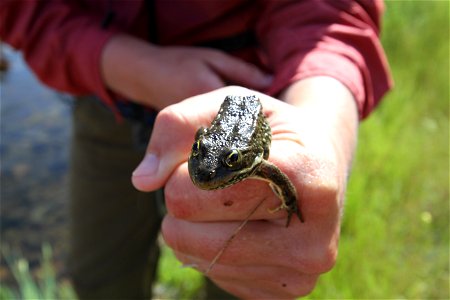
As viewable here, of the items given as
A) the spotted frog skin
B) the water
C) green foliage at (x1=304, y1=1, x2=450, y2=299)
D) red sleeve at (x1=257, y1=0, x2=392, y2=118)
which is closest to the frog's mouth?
the spotted frog skin

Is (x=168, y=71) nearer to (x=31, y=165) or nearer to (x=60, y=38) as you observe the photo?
(x=60, y=38)

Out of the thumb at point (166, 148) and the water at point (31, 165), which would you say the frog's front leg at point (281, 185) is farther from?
the water at point (31, 165)

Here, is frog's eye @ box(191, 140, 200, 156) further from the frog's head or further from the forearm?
the forearm

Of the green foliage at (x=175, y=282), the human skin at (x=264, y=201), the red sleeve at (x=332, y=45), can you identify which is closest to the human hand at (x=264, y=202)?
the human skin at (x=264, y=201)

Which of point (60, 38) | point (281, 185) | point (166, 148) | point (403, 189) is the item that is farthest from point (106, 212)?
point (403, 189)

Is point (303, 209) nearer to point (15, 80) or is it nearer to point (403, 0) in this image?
point (403, 0)

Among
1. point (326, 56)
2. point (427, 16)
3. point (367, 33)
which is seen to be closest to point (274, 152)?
point (326, 56)
